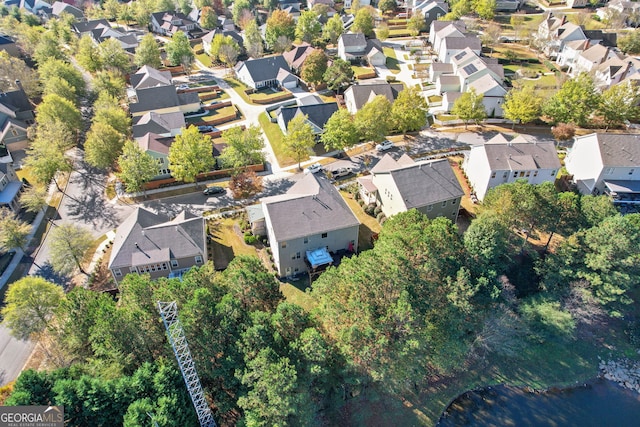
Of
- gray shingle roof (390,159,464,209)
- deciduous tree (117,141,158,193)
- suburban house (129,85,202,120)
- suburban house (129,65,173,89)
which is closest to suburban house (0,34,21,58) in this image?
suburban house (129,65,173,89)

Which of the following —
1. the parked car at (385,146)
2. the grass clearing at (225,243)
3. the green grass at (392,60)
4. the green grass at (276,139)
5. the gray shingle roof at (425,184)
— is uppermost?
the gray shingle roof at (425,184)

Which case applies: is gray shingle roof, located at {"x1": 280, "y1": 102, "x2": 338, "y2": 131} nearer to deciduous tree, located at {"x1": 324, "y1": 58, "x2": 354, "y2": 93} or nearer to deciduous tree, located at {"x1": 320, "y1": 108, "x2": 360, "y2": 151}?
deciduous tree, located at {"x1": 320, "y1": 108, "x2": 360, "y2": 151}

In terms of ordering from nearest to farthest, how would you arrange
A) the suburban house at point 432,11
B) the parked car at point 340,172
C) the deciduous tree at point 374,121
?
1. the parked car at point 340,172
2. the deciduous tree at point 374,121
3. the suburban house at point 432,11

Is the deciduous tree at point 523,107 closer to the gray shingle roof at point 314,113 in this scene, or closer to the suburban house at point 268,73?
the gray shingle roof at point 314,113

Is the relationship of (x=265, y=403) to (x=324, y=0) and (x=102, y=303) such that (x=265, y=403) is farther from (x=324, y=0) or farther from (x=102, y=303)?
(x=324, y=0)

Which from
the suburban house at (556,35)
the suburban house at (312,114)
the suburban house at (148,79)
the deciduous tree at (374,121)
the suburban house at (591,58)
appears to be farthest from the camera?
the suburban house at (556,35)

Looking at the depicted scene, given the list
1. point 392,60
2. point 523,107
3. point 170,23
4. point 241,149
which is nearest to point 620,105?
point 523,107

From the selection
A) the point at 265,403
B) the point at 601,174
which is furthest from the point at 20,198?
the point at 601,174

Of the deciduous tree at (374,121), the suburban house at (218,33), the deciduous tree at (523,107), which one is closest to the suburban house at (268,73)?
the suburban house at (218,33)
